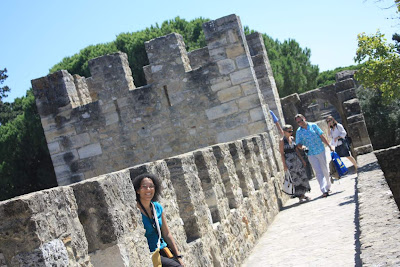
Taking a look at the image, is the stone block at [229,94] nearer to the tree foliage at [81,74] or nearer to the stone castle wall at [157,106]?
the stone castle wall at [157,106]

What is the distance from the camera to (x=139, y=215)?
4.27 meters

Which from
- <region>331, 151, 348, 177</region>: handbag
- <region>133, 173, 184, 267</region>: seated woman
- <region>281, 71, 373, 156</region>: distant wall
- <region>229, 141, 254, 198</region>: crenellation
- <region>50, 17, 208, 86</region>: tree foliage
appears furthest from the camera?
<region>50, 17, 208, 86</region>: tree foliage

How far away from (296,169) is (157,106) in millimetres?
3494

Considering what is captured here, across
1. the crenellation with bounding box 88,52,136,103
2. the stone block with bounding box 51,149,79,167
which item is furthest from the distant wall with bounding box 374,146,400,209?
the stone block with bounding box 51,149,79,167

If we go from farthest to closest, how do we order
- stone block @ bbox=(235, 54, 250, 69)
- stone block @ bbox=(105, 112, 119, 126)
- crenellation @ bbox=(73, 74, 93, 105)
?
crenellation @ bbox=(73, 74, 93, 105) → stone block @ bbox=(105, 112, 119, 126) → stone block @ bbox=(235, 54, 250, 69)

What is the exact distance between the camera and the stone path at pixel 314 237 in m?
6.02

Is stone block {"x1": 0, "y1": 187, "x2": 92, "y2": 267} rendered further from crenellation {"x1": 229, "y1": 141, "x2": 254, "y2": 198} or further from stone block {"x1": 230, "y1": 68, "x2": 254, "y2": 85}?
stone block {"x1": 230, "y1": 68, "x2": 254, "y2": 85}

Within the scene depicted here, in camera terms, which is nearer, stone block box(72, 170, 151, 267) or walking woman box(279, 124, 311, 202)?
stone block box(72, 170, 151, 267)

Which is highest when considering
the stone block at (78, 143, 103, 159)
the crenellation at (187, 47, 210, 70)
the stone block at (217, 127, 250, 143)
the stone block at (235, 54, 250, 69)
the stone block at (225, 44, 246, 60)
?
the crenellation at (187, 47, 210, 70)

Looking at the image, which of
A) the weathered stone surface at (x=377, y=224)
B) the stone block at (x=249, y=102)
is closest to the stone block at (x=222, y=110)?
the stone block at (x=249, y=102)

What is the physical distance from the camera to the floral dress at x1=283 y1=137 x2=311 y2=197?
1055 centimetres

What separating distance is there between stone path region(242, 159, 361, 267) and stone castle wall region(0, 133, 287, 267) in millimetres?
233

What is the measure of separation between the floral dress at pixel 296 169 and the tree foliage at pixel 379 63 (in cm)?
325

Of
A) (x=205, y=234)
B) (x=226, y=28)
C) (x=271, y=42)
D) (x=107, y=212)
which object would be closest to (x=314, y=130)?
(x=226, y=28)
